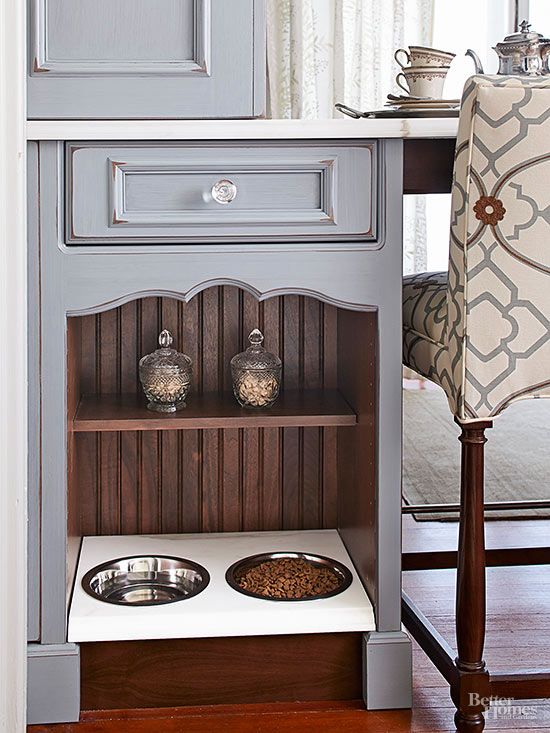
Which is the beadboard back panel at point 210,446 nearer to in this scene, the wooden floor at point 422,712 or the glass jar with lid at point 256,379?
the glass jar with lid at point 256,379

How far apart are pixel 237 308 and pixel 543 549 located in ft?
2.48

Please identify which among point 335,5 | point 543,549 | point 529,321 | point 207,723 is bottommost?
point 207,723

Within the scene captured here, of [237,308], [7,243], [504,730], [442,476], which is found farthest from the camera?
[442,476]

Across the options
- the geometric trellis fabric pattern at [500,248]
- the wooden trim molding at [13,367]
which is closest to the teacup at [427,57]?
the geometric trellis fabric pattern at [500,248]

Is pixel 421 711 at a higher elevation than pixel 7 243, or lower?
lower

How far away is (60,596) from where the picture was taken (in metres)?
1.47

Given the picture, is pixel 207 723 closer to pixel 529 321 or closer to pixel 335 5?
pixel 529 321

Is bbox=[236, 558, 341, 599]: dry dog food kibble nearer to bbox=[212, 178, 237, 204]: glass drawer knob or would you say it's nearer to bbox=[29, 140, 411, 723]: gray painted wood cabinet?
bbox=[29, 140, 411, 723]: gray painted wood cabinet

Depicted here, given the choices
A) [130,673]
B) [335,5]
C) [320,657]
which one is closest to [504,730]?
[320,657]

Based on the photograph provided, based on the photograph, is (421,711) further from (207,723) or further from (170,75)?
(170,75)

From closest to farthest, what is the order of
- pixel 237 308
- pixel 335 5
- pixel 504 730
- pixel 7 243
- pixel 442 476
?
pixel 7 243 → pixel 504 730 → pixel 237 308 → pixel 442 476 → pixel 335 5

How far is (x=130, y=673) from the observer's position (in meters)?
1.53

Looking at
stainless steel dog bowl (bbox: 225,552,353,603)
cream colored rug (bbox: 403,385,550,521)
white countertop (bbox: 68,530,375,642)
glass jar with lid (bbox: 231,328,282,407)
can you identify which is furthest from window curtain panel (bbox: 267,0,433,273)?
white countertop (bbox: 68,530,375,642)

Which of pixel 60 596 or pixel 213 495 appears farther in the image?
pixel 213 495
